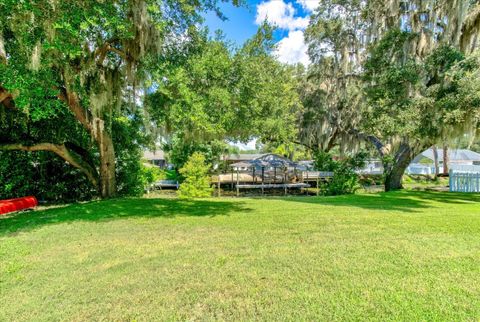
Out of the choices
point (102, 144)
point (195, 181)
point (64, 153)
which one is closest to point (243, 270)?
point (102, 144)

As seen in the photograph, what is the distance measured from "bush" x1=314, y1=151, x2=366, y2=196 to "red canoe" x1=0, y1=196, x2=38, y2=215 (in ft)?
37.7

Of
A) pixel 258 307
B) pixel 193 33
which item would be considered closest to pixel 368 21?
pixel 193 33

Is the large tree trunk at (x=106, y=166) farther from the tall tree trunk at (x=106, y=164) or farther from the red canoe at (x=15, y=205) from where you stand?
the red canoe at (x=15, y=205)

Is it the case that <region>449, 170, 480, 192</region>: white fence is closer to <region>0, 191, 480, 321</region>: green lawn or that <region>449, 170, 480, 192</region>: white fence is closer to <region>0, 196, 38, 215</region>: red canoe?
<region>0, 191, 480, 321</region>: green lawn

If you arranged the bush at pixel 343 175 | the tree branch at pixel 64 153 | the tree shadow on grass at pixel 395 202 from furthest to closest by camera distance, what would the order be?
the bush at pixel 343 175 → the tree branch at pixel 64 153 → the tree shadow on grass at pixel 395 202

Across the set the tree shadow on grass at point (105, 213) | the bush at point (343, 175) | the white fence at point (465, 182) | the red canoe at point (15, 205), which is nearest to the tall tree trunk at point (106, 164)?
the red canoe at point (15, 205)

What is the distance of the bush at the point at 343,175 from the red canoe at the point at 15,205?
11.5 metres

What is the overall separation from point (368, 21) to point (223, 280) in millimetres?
13454

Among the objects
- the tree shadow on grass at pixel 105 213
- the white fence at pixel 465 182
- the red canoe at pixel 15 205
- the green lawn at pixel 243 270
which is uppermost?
the white fence at pixel 465 182

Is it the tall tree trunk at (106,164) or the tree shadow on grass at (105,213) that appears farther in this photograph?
the tall tree trunk at (106,164)

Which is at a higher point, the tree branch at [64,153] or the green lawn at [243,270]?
the tree branch at [64,153]

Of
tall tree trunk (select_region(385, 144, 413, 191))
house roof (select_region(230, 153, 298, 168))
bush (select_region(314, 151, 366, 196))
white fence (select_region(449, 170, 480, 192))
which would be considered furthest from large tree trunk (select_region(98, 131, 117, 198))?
white fence (select_region(449, 170, 480, 192))

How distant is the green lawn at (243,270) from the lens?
2.26 m

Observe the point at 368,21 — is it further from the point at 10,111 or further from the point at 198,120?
the point at 10,111
